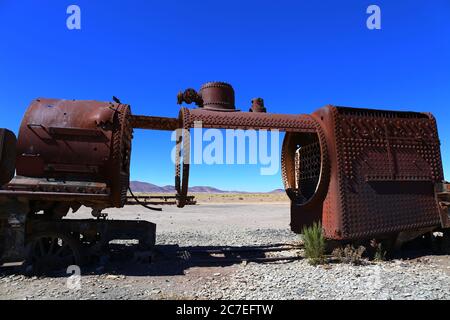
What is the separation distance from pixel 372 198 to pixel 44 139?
24.8 ft

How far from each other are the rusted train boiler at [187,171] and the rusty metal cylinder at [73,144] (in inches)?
0.8

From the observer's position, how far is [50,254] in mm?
7145

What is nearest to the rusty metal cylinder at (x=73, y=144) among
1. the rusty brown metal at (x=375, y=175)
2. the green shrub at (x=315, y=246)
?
the green shrub at (x=315, y=246)

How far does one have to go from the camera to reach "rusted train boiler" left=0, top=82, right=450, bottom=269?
684 centimetres

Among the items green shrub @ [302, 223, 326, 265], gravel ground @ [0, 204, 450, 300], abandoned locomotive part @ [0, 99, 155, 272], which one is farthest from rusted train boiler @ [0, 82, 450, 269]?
gravel ground @ [0, 204, 450, 300]

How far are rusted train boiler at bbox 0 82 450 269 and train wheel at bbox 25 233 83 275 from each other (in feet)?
0.07

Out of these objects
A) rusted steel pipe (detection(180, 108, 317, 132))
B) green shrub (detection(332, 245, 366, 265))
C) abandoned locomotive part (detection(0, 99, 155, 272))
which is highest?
rusted steel pipe (detection(180, 108, 317, 132))

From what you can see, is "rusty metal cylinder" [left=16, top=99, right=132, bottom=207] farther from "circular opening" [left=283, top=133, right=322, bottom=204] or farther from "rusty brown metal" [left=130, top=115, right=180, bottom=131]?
"circular opening" [left=283, top=133, right=322, bottom=204]

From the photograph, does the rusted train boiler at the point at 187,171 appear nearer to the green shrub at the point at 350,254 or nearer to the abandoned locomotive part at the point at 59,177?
the abandoned locomotive part at the point at 59,177

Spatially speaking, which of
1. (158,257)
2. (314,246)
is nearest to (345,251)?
(314,246)

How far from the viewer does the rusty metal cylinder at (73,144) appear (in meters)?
6.88

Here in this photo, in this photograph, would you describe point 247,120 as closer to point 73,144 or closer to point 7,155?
point 73,144

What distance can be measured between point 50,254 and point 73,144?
2.36m

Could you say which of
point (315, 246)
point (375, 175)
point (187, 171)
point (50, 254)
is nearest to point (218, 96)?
point (187, 171)
